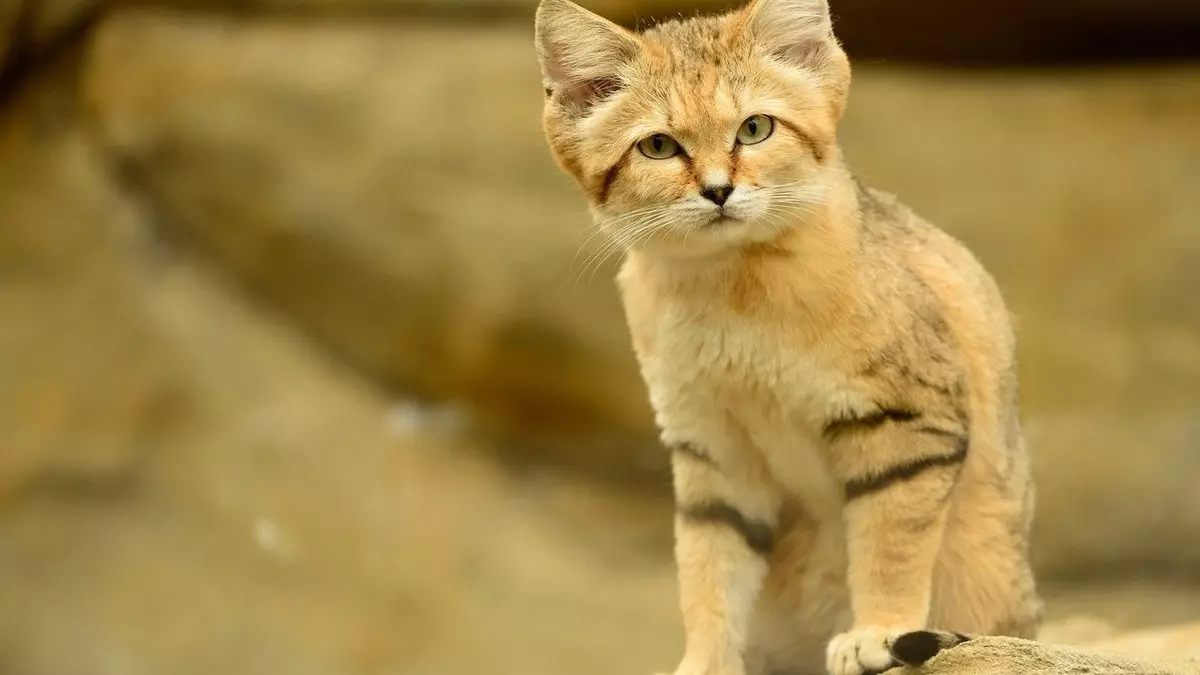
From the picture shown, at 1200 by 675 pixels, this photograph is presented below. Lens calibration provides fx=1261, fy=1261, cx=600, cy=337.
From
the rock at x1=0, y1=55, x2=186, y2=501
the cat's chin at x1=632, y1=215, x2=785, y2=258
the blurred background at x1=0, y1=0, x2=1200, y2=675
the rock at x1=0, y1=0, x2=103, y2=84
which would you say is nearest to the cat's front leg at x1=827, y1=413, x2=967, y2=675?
the cat's chin at x1=632, y1=215, x2=785, y2=258

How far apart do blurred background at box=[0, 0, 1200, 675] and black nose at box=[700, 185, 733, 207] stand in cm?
203

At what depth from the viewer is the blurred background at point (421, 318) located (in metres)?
3.93

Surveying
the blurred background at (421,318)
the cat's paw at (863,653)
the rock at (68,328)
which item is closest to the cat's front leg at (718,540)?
the cat's paw at (863,653)

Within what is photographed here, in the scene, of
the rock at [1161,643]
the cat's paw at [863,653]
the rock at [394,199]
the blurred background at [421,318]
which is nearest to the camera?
the cat's paw at [863,653]

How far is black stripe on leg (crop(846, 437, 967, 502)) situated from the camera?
2.13 m

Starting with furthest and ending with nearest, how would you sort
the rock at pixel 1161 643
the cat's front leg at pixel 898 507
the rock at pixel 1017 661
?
the rock at pixel 1161 643, the cat's front leg at pixel 898 507, the rock at pixel 1017 661

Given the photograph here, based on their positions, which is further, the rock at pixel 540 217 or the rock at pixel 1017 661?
the rock at pixel 540 217

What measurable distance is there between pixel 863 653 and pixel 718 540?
0.38 m

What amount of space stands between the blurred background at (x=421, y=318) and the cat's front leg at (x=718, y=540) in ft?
5.44

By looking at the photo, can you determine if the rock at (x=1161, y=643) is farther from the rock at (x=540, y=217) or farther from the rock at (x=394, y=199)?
the rock at (x=394, y=199)

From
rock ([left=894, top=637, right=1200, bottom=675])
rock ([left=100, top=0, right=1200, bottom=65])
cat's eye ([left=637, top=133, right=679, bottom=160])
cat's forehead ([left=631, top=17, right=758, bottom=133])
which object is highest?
rock ([left=100, top=0, right=1200, bottom=65])

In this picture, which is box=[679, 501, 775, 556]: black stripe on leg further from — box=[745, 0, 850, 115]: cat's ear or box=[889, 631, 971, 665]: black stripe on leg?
box=[745, 0, 850, 115]: cat's ear

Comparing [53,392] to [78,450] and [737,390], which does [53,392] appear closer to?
[78,450]

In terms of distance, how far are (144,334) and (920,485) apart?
2846mm
